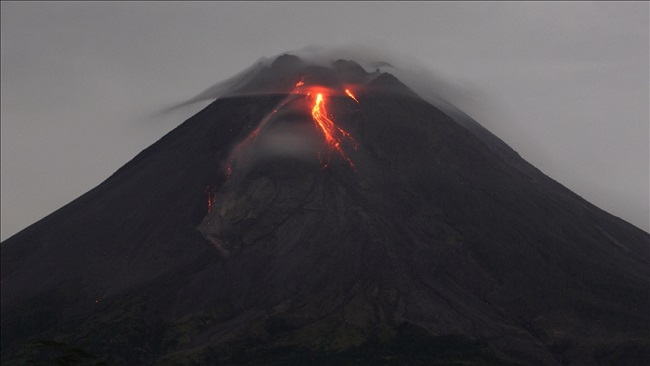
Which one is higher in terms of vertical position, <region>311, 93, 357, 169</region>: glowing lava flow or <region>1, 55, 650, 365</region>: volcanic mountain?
<region>311, 93, 357, 169</region>: glowing lava flow

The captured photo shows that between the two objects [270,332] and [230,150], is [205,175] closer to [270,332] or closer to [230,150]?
[230,150]

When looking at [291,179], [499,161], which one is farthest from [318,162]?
[499,161]

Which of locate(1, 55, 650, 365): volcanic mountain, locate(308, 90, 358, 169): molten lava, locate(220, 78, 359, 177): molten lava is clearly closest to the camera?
locate(1, 55, 650, 365): volcanic mountain

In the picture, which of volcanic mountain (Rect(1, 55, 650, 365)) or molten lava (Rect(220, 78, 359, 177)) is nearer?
volcanic mountain (Rect(1, 55, 650, 365))

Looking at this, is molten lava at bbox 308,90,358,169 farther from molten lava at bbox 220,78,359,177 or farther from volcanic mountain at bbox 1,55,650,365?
volcanic mountain at bbox 1,55,650,365

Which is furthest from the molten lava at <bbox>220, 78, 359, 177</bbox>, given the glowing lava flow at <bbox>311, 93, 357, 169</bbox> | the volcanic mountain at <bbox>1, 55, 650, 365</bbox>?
the volcanic mountain at <bbox>1, 55, 650, 365</bbox>

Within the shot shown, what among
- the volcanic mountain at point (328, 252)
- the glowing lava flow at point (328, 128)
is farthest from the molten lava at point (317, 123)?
the volcanic mountain at point (328, 252)

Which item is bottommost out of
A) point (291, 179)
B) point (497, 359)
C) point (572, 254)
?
point (497, 359)

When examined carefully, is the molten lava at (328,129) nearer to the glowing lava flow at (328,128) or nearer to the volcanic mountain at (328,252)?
the glowing lava flow at (328,128)

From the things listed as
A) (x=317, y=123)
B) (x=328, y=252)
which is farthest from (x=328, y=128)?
(x=328, y=252)
